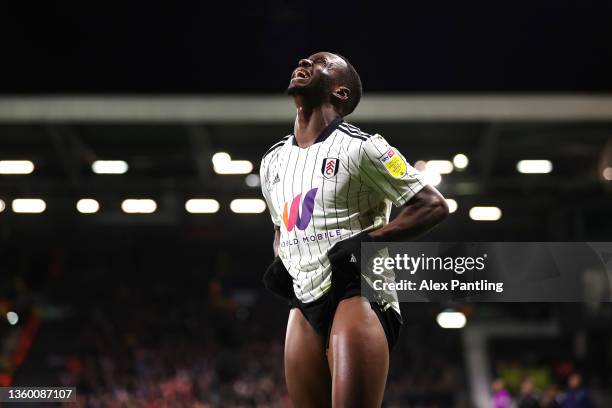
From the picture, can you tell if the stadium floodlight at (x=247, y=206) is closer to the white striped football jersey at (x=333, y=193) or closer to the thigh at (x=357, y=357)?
the white striped football jersey at (x=333, y=193)

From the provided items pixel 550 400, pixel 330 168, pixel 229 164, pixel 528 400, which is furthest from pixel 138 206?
pixel 330 168

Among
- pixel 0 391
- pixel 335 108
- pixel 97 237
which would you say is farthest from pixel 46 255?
pixel 335 108

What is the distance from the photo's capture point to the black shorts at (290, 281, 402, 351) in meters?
3.03

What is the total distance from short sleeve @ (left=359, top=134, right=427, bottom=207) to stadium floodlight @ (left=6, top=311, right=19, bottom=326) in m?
18.0

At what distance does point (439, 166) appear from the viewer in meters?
17.5

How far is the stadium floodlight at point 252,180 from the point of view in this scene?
18.6 meters

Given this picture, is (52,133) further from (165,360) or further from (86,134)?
(165,360)

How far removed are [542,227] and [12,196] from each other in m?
11.6

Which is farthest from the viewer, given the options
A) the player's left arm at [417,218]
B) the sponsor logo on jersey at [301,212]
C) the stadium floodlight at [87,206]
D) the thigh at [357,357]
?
the stadium floodlight at [87,206]

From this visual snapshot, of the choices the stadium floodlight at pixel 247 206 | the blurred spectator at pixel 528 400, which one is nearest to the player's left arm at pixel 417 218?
the blurred spectator at pixel 528 400

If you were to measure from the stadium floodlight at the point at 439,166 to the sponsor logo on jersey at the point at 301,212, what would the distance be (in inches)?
561

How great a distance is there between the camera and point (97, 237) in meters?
21.5

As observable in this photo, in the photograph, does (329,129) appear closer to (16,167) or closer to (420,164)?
(420,164)

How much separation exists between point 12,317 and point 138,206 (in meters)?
3.84
